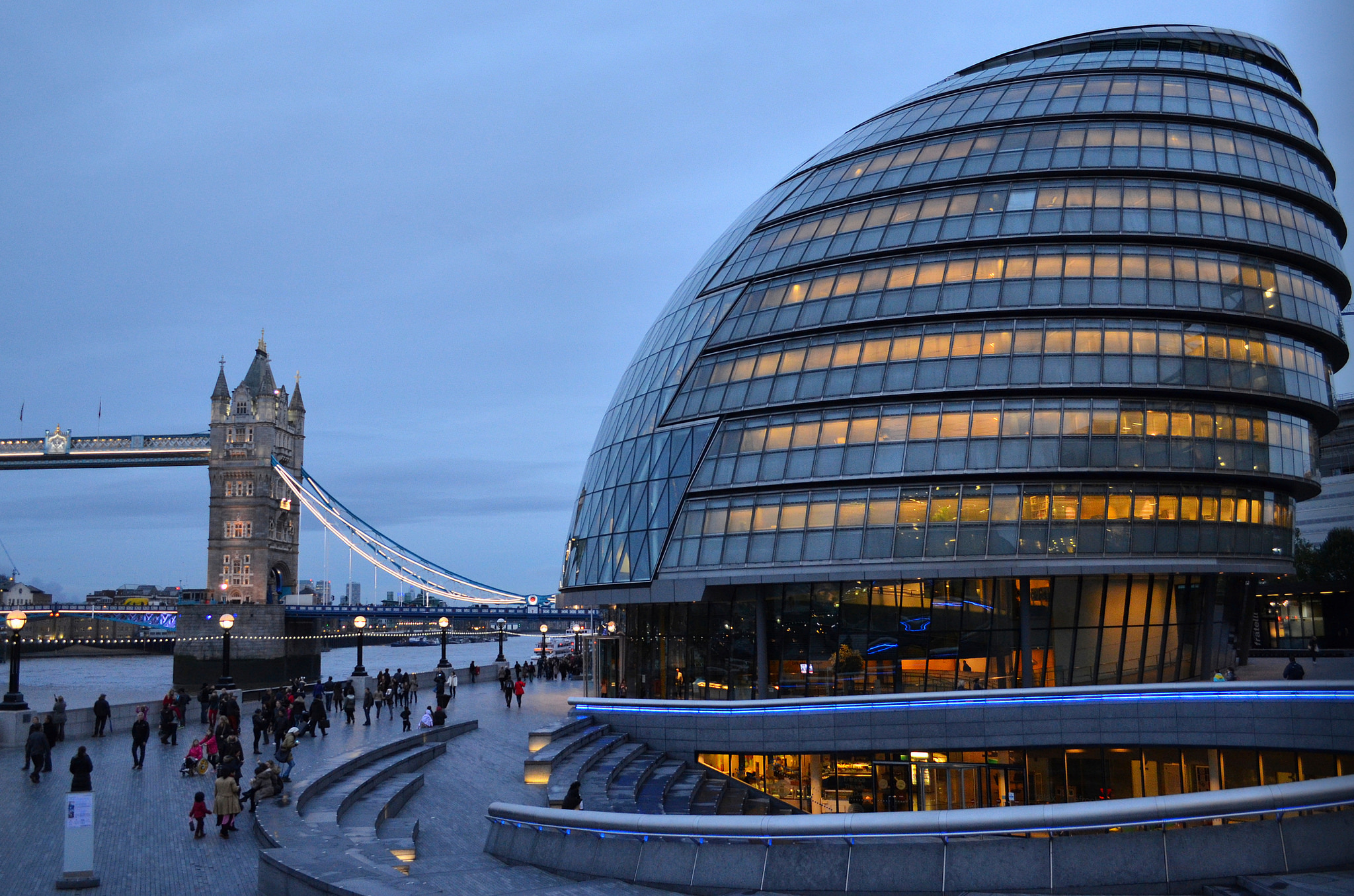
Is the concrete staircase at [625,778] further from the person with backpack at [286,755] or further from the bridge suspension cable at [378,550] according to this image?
the bridge suspension cable at [378,550]

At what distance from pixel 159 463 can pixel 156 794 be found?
162445 mm

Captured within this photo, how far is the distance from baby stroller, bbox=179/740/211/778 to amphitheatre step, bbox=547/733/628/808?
8.61 meters

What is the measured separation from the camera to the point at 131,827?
21.2 metres

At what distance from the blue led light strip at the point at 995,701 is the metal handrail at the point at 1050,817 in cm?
1906

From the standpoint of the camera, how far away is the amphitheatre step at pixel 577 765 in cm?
2612

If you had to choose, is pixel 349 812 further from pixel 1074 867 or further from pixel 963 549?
pixel 963 549

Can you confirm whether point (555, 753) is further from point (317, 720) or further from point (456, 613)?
point (456, 613)

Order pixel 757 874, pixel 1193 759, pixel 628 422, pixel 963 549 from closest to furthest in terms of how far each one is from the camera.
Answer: pixel 757 874
pixel 1193 759
pixel 963 549
pixel 628 422

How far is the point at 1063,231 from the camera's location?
143ft

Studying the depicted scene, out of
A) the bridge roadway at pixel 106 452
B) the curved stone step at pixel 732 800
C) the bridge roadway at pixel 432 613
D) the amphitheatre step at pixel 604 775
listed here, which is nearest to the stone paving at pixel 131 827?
the amphitheatre step at pixel 604 775

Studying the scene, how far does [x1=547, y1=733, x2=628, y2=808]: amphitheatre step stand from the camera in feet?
85.7

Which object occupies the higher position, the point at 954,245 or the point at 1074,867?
the point at 954,245

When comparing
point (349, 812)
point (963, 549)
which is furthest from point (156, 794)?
point (963, 549)

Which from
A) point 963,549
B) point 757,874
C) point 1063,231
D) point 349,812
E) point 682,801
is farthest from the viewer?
point 1063,231
